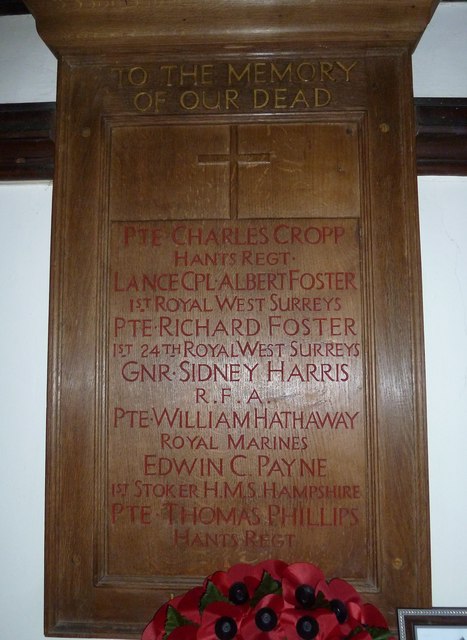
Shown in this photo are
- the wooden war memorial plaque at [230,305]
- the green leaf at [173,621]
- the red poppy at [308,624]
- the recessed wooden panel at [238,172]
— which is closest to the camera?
the red poppy at [308,624]

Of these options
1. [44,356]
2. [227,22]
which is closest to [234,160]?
[227,22]

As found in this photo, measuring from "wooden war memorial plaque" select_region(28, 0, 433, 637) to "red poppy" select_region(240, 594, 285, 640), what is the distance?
636 millimetres

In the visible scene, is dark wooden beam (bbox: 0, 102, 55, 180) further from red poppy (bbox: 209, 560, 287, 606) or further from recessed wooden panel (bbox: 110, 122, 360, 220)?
red poppy (bbox: 209, 560, 287, 606)

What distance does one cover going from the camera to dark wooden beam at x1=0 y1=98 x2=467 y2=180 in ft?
6.66

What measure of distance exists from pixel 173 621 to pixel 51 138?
163cm

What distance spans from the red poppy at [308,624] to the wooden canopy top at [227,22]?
173 cm

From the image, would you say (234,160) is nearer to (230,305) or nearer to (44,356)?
(230,305)

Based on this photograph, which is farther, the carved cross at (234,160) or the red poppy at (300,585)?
the carved cross at (234,160)

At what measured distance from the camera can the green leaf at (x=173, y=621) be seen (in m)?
1.27

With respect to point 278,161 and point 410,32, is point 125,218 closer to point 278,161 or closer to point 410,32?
point 278,161

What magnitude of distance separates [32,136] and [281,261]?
39.9 inches

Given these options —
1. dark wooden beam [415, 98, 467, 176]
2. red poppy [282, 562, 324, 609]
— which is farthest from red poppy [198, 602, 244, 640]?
dark wooden beam [415, 98, 467, 176]

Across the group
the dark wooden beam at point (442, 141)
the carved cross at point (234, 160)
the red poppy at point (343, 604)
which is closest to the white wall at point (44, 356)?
the dark wooden beam at point (442, 141)

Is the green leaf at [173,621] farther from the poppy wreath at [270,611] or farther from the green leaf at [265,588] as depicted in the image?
the green leaf at [265,588]
